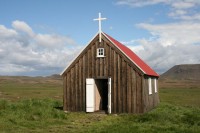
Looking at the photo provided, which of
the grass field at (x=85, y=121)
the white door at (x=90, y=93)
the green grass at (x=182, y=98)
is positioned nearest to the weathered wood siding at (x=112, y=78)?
the white door at (x=90, y=93)

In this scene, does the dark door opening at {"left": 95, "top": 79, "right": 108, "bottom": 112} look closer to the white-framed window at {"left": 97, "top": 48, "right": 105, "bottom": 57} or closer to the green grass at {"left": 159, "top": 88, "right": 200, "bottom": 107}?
the white-framed window at {"left": 97, "top": 48, "right": 105, "bottom": 57}

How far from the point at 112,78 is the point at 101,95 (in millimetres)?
3807

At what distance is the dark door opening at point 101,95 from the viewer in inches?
1164

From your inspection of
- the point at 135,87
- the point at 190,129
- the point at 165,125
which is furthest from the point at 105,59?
the point at 190,129

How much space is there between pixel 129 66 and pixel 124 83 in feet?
4.87

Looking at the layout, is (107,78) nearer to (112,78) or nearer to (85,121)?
(112,78)

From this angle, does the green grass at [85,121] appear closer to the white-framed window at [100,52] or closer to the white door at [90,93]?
the white door at [90,93]

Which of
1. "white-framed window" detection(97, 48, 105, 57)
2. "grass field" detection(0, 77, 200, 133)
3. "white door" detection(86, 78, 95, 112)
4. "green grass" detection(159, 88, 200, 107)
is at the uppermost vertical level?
"white-framed window" detection(97, 48, 105, 57)

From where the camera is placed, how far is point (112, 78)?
90.6 ft

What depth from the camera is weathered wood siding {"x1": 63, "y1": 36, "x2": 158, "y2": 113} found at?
87.9 ft

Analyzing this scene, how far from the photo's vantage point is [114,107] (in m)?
27.3

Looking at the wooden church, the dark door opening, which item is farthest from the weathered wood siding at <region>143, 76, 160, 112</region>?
the dark door opening

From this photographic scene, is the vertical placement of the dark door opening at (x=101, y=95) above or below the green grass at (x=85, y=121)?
above

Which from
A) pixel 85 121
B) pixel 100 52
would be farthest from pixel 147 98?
pixel 85 121
